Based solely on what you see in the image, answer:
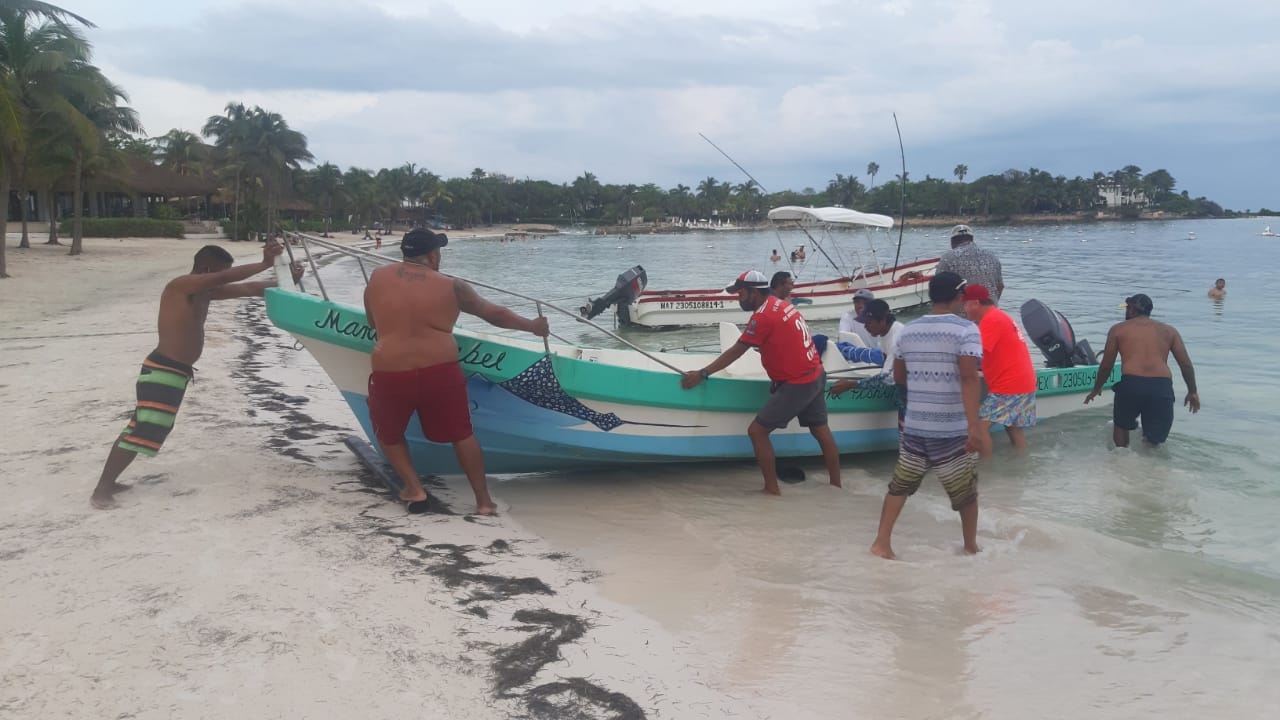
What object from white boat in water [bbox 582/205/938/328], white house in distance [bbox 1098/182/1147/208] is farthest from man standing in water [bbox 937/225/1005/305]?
white house in distance [bbox 1098/182/1147/208]

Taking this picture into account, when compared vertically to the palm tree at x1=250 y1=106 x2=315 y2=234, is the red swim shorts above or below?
below

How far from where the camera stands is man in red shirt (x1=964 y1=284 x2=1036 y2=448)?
6.45 meters

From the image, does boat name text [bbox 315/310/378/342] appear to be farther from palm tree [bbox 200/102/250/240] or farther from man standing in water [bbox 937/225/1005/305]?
palm tree [bbox 200/102/250/240]

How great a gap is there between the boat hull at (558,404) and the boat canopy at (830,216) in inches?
381

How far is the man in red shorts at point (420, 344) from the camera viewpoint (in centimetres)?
482

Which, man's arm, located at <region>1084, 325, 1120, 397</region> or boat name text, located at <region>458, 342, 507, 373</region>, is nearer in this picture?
boat name text, located at <region>458, 342, 507, 373</region>

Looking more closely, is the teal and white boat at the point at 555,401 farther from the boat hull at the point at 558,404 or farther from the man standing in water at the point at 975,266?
the man standing in water at the point at 975,266

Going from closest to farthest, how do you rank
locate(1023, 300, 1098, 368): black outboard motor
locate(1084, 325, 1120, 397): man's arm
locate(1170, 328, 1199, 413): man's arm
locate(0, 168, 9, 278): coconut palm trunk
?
locate(1170, 328, 1199, 413): man's arm
locate(1084, 325, 1120, 397): man's arm
locate(1023, 300, 1098, 368): black outboard motor
locate(0, 168, 9, 278): coconut palm trunk

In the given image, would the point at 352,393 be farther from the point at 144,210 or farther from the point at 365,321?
the point at 144,210

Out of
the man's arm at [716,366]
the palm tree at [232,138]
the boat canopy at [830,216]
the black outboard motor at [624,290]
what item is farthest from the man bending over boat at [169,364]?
the palm tree at [232,138]

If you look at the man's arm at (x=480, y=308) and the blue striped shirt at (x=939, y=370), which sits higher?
the man's arm at (x=480, y=308)

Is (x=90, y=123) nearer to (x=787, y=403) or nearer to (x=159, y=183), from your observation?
(x=159, y=183)

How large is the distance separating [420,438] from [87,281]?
20391 millimetres

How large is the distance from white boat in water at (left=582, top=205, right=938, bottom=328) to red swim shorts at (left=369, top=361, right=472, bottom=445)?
9425 millimetres
